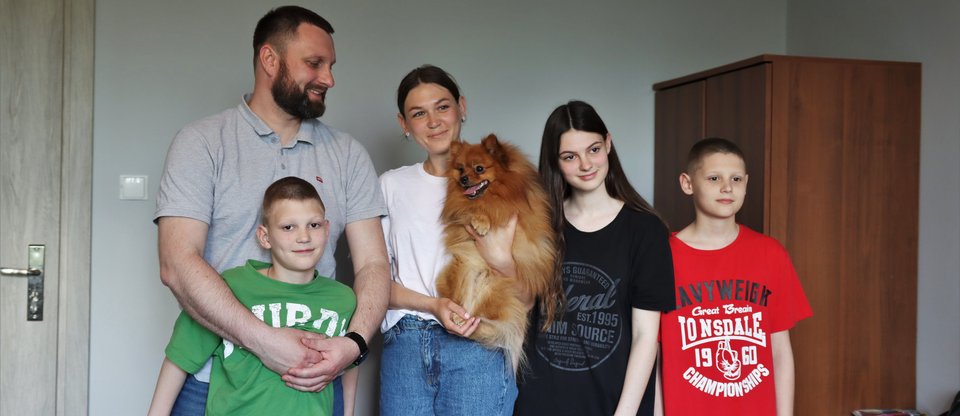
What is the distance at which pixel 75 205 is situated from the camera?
10.7 ft

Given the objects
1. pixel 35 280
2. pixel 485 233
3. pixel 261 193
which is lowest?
pixel 35 280

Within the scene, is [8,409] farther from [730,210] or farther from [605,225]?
[730,210]

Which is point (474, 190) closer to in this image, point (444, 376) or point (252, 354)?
point (444, 376)

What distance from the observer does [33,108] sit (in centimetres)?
321

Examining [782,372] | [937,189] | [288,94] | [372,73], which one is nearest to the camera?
[288,94]

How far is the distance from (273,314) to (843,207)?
238cm

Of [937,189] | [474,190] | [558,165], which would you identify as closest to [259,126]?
[474,190]

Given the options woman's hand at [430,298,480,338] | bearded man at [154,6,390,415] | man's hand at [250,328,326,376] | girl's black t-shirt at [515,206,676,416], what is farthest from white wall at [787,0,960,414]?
man's hand at [250,328,326,376]

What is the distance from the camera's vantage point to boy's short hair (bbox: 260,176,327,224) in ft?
6.36

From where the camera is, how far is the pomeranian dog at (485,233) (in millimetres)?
2221

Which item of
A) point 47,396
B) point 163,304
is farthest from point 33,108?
point 47,396

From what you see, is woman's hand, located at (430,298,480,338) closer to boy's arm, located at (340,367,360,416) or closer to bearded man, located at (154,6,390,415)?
bearded man, located at (154,6,390,415)

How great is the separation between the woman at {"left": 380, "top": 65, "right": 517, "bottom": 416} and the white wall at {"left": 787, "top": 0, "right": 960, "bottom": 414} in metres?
1.93

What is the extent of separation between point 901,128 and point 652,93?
3.96ft
